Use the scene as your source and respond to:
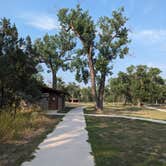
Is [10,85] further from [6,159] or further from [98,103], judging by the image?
[98,103]

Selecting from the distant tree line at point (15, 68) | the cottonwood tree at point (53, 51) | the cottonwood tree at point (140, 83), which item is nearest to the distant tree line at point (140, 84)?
the cottonwood tree at point (140, 83)

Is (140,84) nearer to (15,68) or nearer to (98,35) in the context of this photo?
(98,35)

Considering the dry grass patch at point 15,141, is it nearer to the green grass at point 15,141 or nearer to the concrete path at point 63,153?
the green grass at point 15,141

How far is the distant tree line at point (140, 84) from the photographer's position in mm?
66125

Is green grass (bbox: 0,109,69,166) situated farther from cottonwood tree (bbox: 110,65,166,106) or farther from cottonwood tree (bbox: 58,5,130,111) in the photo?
cottonwood tree (bbox: 110,65,166,106)

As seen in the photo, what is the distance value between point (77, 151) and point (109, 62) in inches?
1156

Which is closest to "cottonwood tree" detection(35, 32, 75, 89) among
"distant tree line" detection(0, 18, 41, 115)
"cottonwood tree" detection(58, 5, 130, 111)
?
"cottonwood tree" detection(58, 5, 130, 111)

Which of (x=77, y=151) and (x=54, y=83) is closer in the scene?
(x=77, y=151)

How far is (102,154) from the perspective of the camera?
7.88 metres

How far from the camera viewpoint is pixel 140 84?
66438mm

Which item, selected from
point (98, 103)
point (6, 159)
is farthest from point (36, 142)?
point (98, 103)

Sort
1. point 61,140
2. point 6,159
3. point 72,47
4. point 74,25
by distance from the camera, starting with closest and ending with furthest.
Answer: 1. point 6,159
2. point 61,140
3. point 74,25
4. point 72,47

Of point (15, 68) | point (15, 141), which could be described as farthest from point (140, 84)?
point (15, 141)

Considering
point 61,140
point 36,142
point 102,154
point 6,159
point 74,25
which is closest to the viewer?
point 6,159
